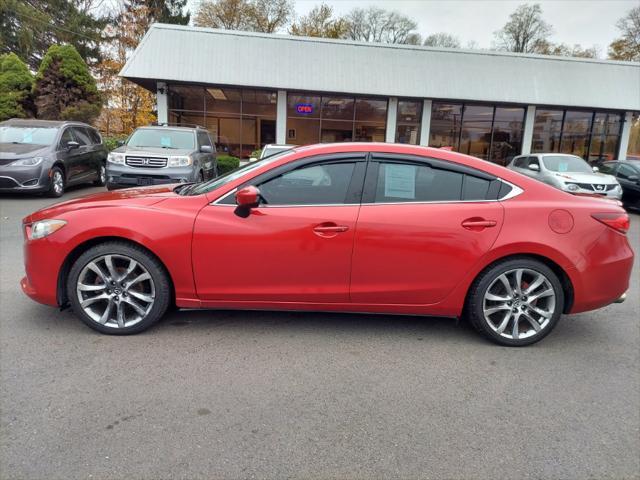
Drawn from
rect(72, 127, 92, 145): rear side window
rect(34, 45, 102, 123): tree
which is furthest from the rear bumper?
rect(34, 45, 102, 123): tree

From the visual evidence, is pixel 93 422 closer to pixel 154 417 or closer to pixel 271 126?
pixel 154 417

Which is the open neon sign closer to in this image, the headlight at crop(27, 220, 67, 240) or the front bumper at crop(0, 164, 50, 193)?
the front bumper at crop(0, 164, 50, 193)

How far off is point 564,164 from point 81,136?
13.9m

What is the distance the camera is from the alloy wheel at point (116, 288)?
3580mm

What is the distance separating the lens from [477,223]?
140 inches

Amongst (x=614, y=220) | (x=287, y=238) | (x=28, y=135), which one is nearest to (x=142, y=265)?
(x=287, y=238)

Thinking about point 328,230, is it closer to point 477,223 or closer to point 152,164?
point 477,223

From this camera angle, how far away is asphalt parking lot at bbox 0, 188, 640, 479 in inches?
91.4

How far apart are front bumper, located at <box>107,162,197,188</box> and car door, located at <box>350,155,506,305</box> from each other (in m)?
6.58

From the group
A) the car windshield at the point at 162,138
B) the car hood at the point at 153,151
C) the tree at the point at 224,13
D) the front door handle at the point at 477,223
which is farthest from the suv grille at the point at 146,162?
the tree at the point at 224,13

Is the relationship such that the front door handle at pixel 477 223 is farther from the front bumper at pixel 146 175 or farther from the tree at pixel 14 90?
the tree at pixel 14 90

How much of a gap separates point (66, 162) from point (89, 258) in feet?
29.4

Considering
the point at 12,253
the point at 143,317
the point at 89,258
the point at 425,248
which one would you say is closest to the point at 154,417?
the point at 143,317

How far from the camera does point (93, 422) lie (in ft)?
8.41
